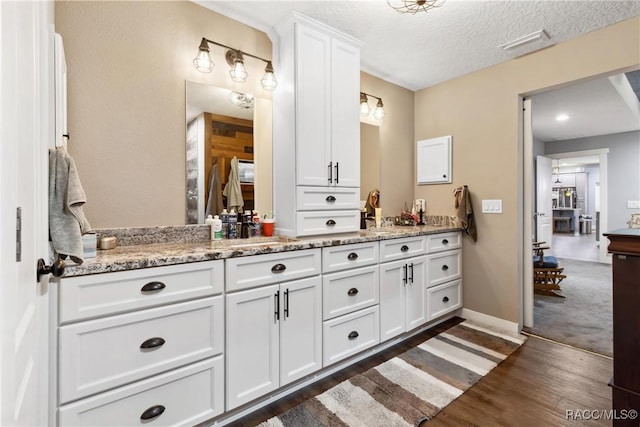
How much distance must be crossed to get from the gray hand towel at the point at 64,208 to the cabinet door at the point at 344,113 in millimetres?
1642

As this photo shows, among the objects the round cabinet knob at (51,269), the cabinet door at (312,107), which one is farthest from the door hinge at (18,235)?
the cabinet door at (312,107)

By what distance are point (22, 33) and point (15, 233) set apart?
1.51ft

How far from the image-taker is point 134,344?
137 centimetres

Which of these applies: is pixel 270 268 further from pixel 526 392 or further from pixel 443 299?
pixel 443 299

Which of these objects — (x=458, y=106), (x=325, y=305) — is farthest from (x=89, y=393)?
(x=458, y=106)

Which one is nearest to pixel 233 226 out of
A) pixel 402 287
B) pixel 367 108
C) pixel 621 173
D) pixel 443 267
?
pixel 402 287

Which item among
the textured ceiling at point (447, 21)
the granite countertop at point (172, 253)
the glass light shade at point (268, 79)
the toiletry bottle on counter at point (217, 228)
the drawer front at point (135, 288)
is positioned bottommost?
the drawer front at point (135, 288)

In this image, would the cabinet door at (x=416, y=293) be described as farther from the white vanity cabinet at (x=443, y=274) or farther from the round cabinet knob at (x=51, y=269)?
the round cabinet knob at (x=51, y=269)

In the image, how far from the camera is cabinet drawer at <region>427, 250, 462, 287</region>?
289 centimetres

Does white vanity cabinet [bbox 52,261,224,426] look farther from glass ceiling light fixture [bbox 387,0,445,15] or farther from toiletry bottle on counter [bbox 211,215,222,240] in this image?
glass ceiling light fixture [bbox 387,0,445,15]

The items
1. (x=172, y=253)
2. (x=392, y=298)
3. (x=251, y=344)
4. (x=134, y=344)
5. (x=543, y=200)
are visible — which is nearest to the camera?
(x=134, y=344)

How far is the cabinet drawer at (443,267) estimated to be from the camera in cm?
289

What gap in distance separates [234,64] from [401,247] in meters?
1.93

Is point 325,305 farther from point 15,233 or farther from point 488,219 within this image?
point 488,219
